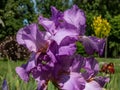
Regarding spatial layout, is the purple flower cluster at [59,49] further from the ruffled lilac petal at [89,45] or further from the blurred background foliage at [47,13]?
the blurred background foliage at [47,13]

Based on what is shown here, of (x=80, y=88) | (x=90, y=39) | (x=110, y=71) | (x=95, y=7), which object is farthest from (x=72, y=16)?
(x=95, y=7)

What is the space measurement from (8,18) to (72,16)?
32845 mm

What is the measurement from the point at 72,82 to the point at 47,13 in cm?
3769

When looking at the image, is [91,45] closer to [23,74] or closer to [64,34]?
[64,34]

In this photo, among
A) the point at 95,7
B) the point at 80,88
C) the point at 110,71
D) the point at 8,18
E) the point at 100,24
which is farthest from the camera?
the point at 95,7

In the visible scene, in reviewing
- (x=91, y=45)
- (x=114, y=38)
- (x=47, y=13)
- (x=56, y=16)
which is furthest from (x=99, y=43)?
(x=47, y=13)

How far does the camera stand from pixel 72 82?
115 cm

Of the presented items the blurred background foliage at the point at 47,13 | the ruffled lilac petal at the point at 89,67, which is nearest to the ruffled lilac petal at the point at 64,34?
the ruffled lilac petal at the point at 89,67

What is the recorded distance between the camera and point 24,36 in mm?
1191

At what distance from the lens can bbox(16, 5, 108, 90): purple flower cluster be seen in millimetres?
1166

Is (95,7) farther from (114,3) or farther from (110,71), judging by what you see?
(110,71)

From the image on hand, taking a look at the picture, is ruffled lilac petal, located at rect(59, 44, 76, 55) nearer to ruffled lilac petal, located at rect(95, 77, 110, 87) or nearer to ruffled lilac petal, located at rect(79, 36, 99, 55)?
ruffled lilac petal, located at rect(79, 36, 99, 55)

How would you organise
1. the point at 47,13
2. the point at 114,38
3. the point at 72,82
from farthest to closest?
1. the point at 47,13
2. the point at 114,38
3. the point at 72,82

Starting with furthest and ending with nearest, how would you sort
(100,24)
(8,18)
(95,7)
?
(95,7) < (8,18) < (100,24)
